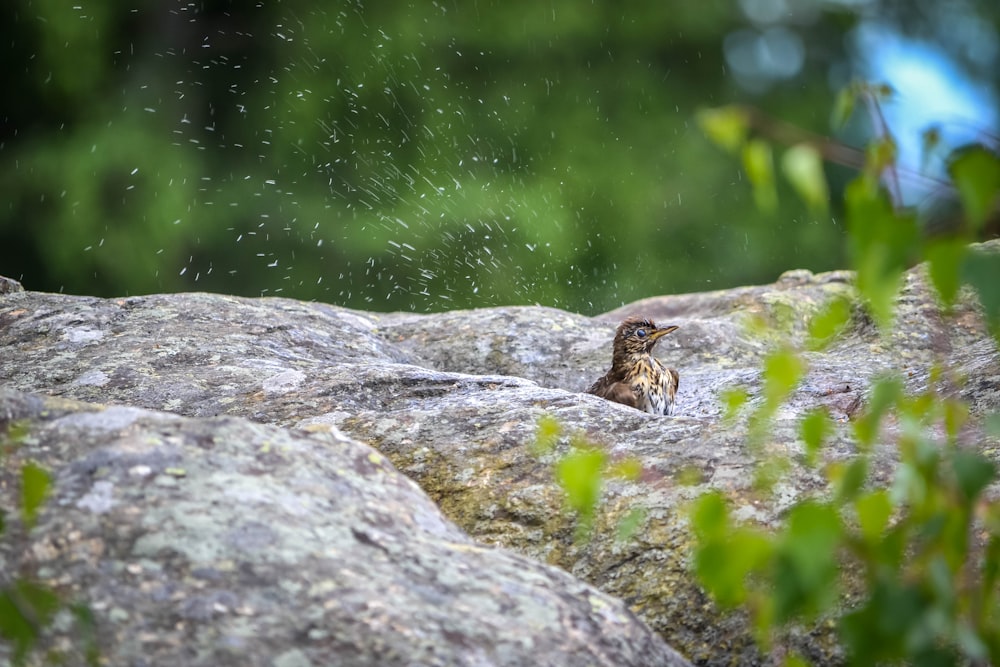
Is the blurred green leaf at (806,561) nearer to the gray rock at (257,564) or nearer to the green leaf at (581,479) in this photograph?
the green leaf at (581,479)

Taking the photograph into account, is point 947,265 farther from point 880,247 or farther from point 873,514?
point 873,514

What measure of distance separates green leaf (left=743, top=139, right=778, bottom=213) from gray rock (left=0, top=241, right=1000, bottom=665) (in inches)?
8.2

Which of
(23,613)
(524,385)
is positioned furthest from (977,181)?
(524,385)

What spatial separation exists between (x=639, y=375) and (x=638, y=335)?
0.44 m

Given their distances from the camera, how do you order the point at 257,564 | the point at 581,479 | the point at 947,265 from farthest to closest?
the point at 257,564
the point at 581,479
the point at 947,265

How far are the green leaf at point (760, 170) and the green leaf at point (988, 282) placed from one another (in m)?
0.19

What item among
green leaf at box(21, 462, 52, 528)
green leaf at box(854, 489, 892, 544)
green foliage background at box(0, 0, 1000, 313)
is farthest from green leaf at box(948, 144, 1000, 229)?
green foliage background at box(0, 0, 1000, 313)

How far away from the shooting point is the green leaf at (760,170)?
1178 mm

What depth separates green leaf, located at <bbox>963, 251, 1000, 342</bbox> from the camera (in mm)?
1084

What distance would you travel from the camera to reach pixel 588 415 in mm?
3004

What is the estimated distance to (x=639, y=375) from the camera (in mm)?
4082

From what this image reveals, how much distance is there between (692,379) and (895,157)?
10.8 ft

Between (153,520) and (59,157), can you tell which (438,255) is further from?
(153,520)

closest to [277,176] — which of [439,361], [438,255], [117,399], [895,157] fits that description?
[438,255]
